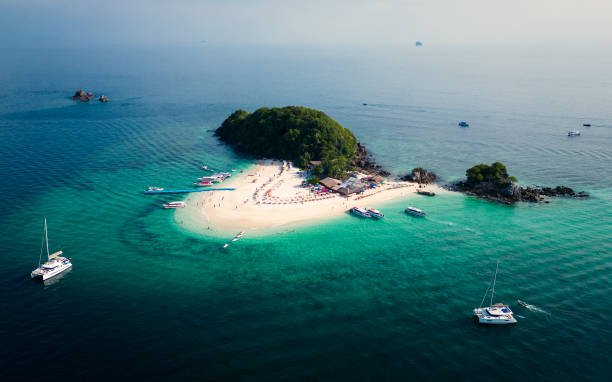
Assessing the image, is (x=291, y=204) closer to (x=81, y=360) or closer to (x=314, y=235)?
(x=314, y=235)

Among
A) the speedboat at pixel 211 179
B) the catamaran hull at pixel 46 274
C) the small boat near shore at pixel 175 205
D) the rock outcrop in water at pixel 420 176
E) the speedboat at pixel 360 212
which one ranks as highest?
the rock outcrop in water at pixel 420 176

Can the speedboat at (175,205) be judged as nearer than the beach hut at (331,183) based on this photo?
Yes

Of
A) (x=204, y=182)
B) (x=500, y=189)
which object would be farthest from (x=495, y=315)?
→ (x=204, y=182)

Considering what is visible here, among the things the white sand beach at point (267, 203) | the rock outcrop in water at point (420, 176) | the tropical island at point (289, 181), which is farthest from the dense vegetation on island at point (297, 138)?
the rock outcrop in water at point (420, 176)

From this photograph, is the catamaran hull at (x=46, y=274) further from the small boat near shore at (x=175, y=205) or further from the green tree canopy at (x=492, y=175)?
the green tree canopy at (x=492, y=175)

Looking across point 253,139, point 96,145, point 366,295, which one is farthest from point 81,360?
point 96,145

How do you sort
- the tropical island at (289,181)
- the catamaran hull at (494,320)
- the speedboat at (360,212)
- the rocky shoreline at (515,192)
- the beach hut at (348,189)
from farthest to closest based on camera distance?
the beach hut at (348,189), the rocky shoreline at (515,192), the speedboat at (360,212), the tropical island at (289,181), the catamaran hull at (494,320)
